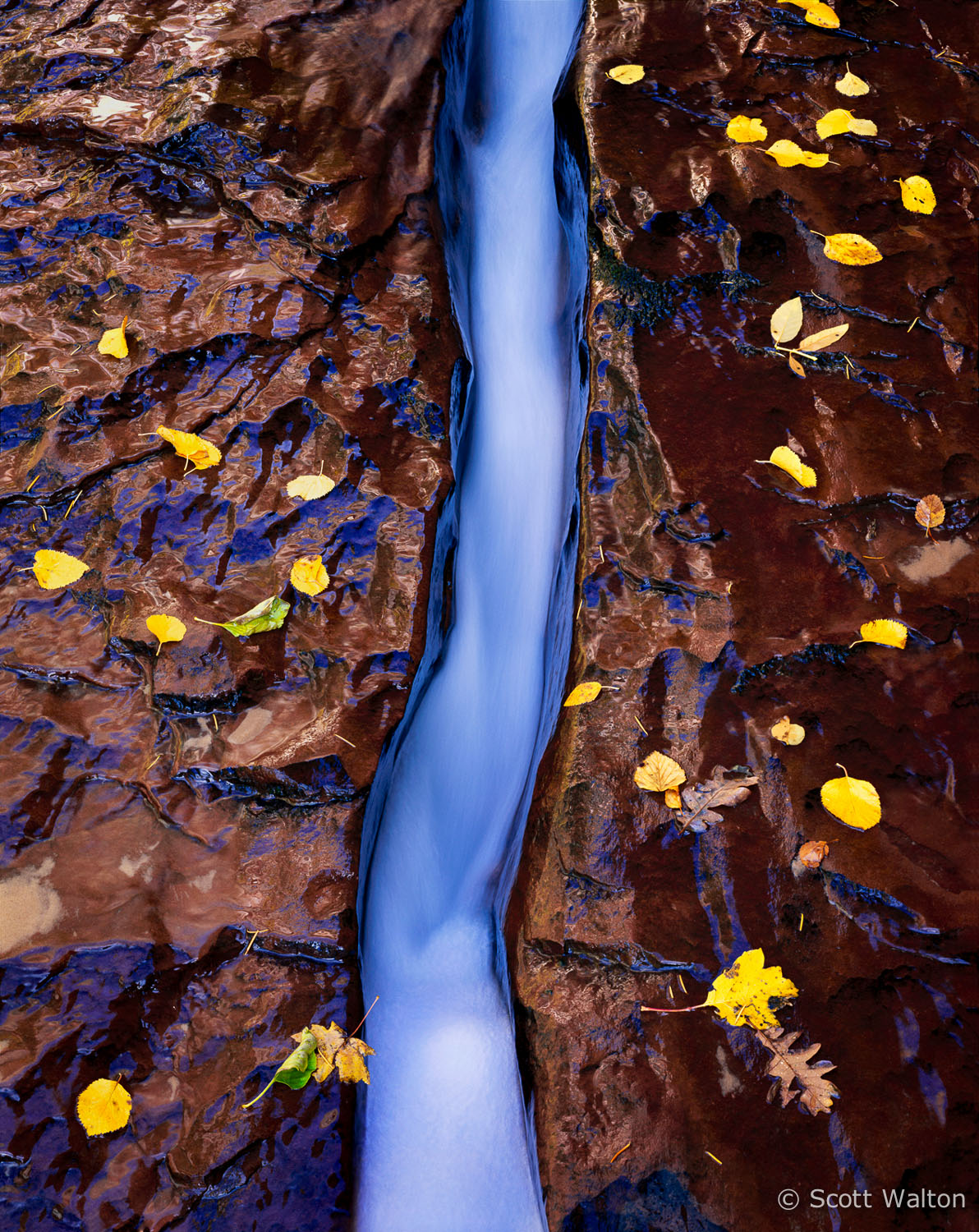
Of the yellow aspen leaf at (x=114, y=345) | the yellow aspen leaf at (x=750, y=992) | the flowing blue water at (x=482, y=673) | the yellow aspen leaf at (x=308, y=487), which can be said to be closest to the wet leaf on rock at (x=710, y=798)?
the yellow aspen leaf at (x=750, y=992)

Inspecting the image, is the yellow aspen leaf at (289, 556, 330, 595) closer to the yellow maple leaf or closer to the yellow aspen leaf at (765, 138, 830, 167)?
the yellow maple leaf

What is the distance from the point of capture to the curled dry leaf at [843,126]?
2783 mm

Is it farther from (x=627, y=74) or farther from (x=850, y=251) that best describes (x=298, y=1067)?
(x=627, y=74)

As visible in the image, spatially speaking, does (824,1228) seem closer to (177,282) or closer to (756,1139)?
(756,1139)

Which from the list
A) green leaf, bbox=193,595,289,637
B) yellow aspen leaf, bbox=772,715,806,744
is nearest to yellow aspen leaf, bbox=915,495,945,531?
yellow aspen leaf, bbox=772,715,806,744

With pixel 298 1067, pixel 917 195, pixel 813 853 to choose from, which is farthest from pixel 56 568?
pixel 917 195

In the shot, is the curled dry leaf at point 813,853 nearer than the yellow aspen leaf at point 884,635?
Yes

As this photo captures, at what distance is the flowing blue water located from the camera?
185 centimetres

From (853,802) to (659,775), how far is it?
45cm

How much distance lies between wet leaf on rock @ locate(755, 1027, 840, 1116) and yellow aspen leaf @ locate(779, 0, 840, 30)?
343cm

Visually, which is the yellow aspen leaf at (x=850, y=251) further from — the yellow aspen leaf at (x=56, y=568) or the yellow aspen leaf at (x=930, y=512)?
the yellow aspen leaf at (x=56, y=568)

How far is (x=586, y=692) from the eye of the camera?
6.73 feet

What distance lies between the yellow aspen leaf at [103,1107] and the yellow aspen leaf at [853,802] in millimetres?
1662

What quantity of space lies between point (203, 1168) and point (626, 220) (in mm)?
2782
